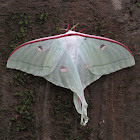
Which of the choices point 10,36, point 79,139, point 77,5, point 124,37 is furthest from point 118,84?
point 10,36

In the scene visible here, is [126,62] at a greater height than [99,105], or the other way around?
[126,62]

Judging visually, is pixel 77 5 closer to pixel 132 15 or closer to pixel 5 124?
pixel 132 15

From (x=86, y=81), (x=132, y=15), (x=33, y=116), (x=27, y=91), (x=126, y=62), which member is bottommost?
(x=33, y=116)

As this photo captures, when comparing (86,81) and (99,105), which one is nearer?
(86,81)

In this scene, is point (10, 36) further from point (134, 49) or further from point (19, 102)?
point (134, 49)

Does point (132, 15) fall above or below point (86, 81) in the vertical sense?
above

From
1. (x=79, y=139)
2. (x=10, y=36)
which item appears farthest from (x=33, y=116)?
(x=10, y=36)
